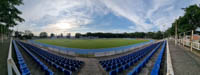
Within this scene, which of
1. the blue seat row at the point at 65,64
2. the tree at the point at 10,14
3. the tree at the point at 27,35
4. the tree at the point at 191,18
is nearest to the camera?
the blue seat row at the point at 65,64

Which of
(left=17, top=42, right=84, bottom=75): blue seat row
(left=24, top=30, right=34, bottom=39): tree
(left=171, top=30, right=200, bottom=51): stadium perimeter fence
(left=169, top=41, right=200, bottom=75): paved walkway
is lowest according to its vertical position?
(left=17, top=42, right=84, bottom=75): blue seat row

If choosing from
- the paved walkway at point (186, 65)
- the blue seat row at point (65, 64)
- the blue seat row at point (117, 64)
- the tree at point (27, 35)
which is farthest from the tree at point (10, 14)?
the tree at point (27, 35)

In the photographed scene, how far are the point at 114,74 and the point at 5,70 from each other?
6667 millimetres

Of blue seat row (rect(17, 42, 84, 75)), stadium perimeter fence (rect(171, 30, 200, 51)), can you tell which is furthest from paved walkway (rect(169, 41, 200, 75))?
blue seat row (rect(17, 42, 84, 75))

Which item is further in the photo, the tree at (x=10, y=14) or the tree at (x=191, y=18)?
the tree at (x=191, y=18)

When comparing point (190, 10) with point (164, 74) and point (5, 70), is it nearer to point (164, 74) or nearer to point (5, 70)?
point (164, 74)

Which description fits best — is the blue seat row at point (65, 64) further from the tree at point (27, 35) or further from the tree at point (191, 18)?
the tree at point (27, 35)

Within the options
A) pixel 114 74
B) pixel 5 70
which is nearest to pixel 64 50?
pixel 5 70

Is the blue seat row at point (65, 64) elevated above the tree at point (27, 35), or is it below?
below

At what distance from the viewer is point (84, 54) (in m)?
13.3

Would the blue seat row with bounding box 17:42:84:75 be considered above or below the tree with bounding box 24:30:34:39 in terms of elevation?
below

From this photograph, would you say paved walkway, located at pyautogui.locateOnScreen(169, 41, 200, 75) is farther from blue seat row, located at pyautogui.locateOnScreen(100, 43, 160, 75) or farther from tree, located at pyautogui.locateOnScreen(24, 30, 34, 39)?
tree, located at pyautogui.locateOnScreen(24, 30, 34, 39)

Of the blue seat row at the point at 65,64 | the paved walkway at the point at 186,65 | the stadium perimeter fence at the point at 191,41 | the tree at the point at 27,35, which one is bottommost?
the blue seat row at the point at 65,64

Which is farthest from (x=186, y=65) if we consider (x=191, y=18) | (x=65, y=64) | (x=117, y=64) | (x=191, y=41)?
(x=191, y=18)
